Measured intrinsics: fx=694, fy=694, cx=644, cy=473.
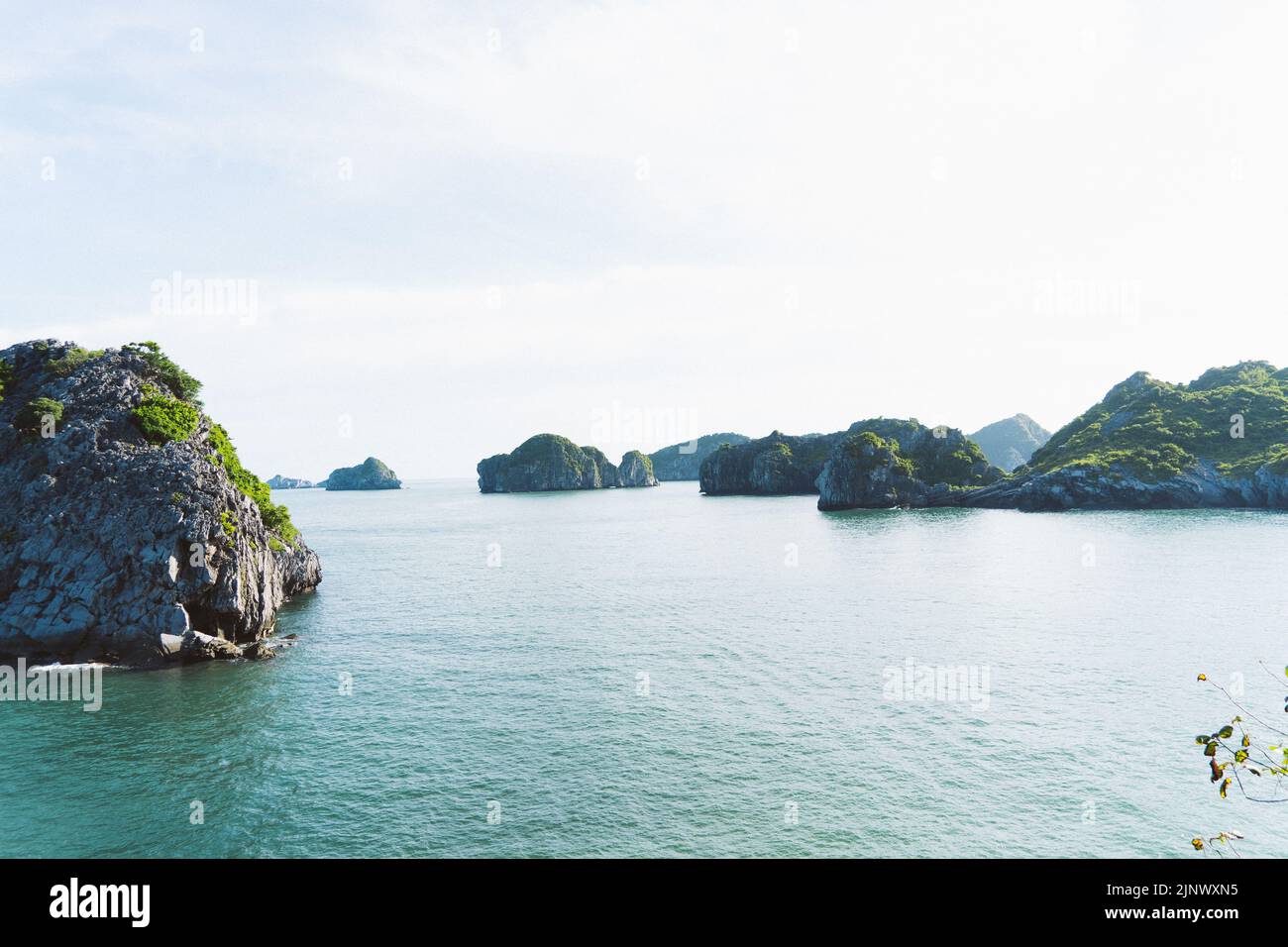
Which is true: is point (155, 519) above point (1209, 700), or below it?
above

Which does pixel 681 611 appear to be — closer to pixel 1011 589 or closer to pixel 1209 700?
pixel 1011 589

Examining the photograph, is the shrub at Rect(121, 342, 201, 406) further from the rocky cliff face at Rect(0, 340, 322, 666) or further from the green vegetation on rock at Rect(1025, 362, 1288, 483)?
the green vegetation on rock at Rect(1025, 362, 1288, 483)

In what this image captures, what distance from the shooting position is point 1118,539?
109 m

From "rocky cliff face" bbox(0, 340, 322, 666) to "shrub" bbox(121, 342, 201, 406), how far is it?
1238 millimetres

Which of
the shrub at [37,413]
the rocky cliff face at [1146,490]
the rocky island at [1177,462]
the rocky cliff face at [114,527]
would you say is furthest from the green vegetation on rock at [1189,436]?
the shrub at [37,413]

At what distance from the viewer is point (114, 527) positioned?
54.8 metres

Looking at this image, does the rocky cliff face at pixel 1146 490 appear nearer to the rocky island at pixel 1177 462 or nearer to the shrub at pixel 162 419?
the rocky island at pixel 1177 462

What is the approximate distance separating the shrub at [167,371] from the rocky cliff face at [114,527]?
48.8 inches

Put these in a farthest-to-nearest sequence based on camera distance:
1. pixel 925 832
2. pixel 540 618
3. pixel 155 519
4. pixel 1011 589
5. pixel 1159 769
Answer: pixel 1011 589 < pixel 540 618 < pixel 155 519 < pixel 1159 769 < pixel 925 832

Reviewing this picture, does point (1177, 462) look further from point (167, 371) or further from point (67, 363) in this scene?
point (67, 363)
